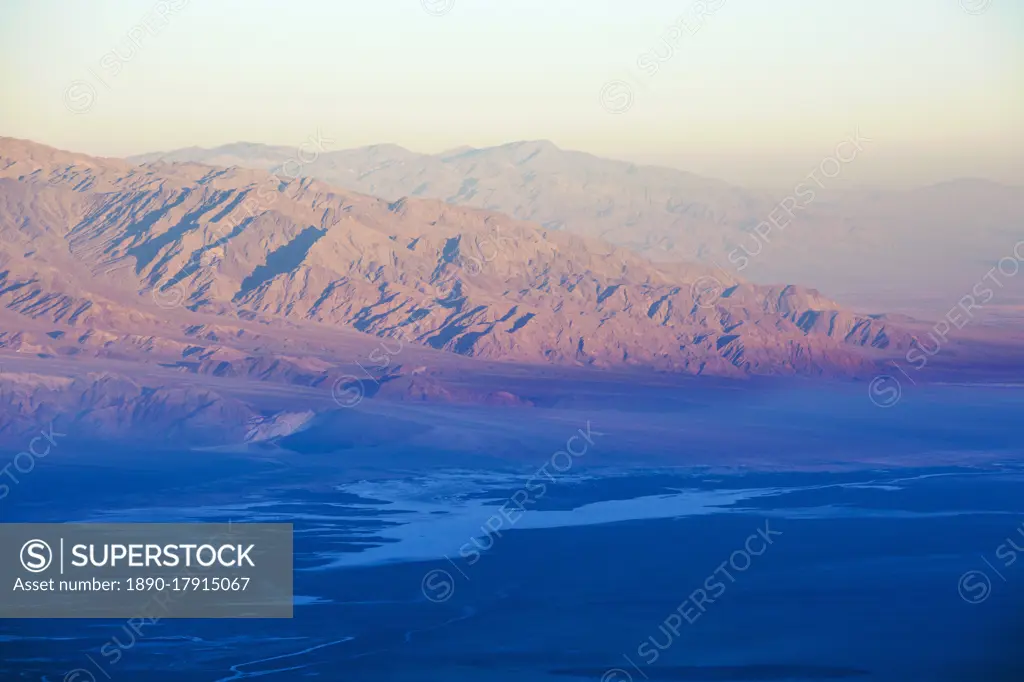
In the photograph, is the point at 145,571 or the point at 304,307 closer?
the point at 145,571

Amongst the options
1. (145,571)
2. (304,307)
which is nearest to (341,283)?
(304,307)

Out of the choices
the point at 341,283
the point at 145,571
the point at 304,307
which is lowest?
the point at 145,571

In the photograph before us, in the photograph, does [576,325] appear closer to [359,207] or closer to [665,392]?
[665,392]

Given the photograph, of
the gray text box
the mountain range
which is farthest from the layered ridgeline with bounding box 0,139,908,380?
the gray text box

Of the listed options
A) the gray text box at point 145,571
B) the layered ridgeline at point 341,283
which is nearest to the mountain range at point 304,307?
the layered ridgeline at point 341,283

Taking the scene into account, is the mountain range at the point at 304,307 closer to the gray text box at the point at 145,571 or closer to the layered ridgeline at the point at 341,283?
the layered ridgeline at the point at 341,283

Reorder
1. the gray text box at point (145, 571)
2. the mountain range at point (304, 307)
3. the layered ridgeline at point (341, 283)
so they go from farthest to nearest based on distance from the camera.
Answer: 1. the layered ridgeline at point (341, 283)
2. the mountain range at point (304, 307)
3. the gray text box at point (145, 571)

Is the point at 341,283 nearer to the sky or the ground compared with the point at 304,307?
nearer to the sky

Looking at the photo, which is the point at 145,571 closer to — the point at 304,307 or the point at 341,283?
the point at 304,307

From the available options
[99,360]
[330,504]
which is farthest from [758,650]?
[99,360]
